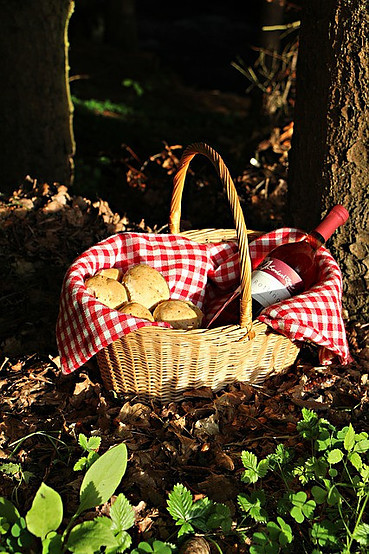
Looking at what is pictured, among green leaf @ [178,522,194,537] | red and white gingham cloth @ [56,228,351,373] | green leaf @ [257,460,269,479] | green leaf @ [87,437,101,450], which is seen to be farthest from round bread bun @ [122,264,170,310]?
green leaf @ [178,522,194,537]

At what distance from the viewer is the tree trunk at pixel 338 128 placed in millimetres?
3178

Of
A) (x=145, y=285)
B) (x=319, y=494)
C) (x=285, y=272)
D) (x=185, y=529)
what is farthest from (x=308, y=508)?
(x=145, y=285)

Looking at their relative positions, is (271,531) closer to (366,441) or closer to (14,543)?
(366,441)

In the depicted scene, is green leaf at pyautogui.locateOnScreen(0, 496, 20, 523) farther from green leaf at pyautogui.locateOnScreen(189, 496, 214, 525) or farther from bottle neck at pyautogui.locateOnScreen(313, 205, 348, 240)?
bottle neck at pyautogui.locateOnScreen(313, 205, 348, 240)

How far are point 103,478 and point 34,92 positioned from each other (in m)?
3.65

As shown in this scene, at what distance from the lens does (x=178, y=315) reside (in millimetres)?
2838

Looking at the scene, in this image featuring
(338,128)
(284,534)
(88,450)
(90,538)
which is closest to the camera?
(90,538)

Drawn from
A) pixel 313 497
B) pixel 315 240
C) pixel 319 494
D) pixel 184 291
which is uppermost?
pixel 315 240

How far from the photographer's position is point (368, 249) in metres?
3.33

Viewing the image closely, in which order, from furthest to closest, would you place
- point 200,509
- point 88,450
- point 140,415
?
1. point 140,415
2. point 88,450
3. point 200,509

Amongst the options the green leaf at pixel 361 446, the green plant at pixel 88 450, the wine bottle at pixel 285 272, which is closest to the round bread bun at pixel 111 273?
the wine bottle at pixel 285 272

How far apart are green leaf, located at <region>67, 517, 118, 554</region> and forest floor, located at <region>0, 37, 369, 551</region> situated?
275mm

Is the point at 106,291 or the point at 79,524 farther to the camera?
the point at 106,291

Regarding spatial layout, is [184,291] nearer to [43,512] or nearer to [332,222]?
[332,222]
